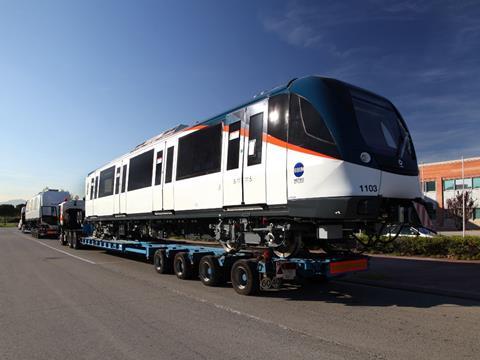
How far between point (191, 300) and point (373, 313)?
10.4ft

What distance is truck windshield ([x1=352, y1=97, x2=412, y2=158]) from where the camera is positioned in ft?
25.5

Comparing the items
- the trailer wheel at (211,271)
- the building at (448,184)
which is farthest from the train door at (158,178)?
the building at (448,184)

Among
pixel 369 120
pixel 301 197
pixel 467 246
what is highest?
pixel 369 120

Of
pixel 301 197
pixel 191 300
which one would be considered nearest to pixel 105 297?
pixel 191 300

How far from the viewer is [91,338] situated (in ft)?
18.6

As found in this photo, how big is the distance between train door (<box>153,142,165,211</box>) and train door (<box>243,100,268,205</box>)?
4167 mm

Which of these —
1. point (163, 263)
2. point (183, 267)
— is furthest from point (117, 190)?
point (183, 267)

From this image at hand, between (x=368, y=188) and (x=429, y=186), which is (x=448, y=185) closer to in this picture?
(x=429, y=186)

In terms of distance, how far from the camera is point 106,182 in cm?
1739

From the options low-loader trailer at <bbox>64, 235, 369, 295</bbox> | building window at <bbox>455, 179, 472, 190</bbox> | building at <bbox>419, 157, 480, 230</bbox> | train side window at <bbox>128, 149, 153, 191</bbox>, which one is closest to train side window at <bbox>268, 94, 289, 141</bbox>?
low-loader trailer at <bbox>64, 235, 369, 295</bbox>

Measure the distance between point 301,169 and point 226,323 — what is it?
278 centimetres

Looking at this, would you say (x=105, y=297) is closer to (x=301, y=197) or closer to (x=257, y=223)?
(x=257, y=223)

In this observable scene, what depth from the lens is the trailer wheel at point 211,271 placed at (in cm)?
940

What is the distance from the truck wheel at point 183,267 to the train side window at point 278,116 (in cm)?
418
